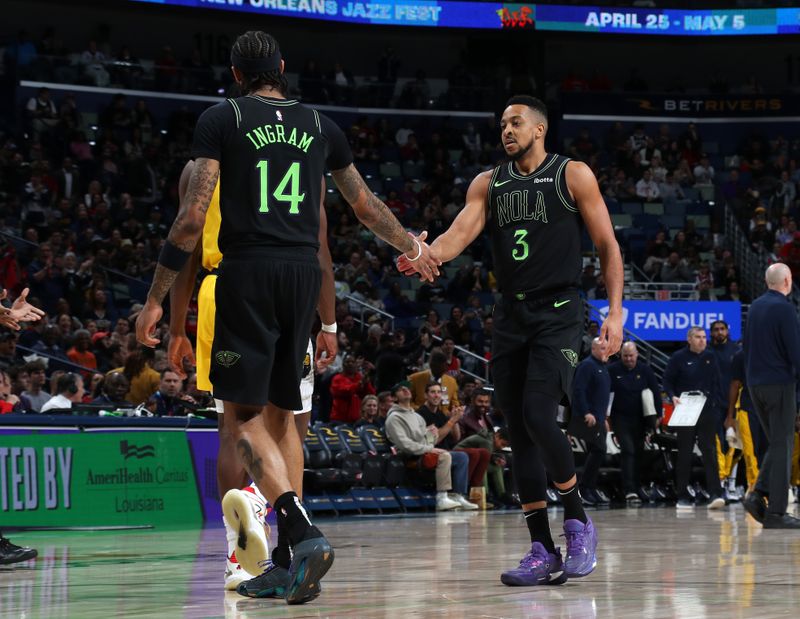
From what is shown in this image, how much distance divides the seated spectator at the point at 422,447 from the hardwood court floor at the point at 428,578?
373cm

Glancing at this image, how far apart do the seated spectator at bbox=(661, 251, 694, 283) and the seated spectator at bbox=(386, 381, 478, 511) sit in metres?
11.7

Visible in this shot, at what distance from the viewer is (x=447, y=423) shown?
15.5 metres

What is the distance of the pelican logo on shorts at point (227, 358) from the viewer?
5.29m

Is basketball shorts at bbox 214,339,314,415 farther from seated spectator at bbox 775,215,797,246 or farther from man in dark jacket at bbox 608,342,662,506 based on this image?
seated spectator at bbox 775,215,797,246

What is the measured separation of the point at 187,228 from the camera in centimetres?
533

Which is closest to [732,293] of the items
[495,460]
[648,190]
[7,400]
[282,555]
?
[648,190]

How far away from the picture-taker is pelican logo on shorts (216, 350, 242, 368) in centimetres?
529

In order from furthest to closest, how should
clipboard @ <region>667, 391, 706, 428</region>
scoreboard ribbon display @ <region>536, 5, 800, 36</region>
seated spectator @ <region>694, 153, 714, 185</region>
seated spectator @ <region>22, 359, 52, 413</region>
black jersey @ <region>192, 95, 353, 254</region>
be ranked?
scoreboard ribbon display @ <region>536, 5, 800, 36</region> < seated spectator @ <region>694, 153, 714, 185</region> < clipboard @ <region>667, 391, 706, 428</region> < seated spectator @ <region>22, 359, 52, 413</region> < black jersey @ <region>192, 95, 353, 254</region>

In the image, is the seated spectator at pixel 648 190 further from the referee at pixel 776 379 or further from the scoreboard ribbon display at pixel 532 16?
the referee at pixel 776 379

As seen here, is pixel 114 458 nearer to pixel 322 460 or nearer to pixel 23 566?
pixel 322 460

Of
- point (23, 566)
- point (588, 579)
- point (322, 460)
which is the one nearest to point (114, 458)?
point (322, 460)

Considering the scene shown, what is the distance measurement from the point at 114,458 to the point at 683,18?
77.6ft

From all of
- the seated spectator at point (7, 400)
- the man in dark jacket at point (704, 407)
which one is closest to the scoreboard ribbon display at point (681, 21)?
the man in dark jacket at point (704, 407)

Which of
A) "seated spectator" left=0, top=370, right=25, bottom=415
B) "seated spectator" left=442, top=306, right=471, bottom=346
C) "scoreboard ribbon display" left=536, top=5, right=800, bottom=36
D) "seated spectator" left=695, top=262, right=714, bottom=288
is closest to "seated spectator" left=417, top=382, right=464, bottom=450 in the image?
"seated spectator" left=0, top=370, right=25, bottom=415
